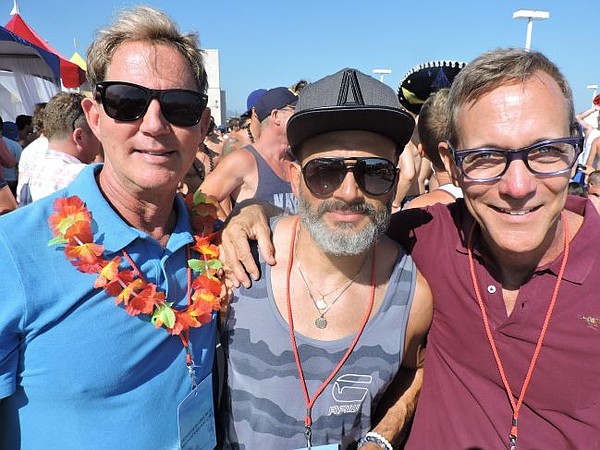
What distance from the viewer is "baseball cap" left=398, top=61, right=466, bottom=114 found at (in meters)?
3.73

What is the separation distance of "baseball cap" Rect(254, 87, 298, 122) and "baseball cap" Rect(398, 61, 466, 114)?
1.12m

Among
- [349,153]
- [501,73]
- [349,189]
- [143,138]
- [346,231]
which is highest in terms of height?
[501,73]

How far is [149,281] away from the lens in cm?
154

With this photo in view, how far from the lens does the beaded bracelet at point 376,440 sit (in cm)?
173

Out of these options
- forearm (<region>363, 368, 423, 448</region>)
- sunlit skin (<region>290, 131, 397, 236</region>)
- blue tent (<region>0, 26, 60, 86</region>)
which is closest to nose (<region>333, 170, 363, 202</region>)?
sunlit skin (<region>290, 131, 397, 236</region>)

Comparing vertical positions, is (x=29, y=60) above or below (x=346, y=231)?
above

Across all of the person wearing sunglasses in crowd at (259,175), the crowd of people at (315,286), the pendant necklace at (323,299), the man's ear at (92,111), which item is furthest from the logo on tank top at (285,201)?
the man's ear at (92,111)

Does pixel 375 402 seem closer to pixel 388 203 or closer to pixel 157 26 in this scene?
pixel 388 203

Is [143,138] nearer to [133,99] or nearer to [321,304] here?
[133,99]

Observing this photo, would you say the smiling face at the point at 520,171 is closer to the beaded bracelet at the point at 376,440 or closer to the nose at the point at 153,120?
the beaded bracelet at the point at 376,440

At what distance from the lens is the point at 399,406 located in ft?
6.05

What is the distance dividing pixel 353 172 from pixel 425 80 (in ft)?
8.97

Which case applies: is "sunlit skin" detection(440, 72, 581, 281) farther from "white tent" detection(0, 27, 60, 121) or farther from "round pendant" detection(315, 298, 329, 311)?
"white tent" detection(0, 27, 60, 121)

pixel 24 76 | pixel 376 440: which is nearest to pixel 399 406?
pixel 376 440
